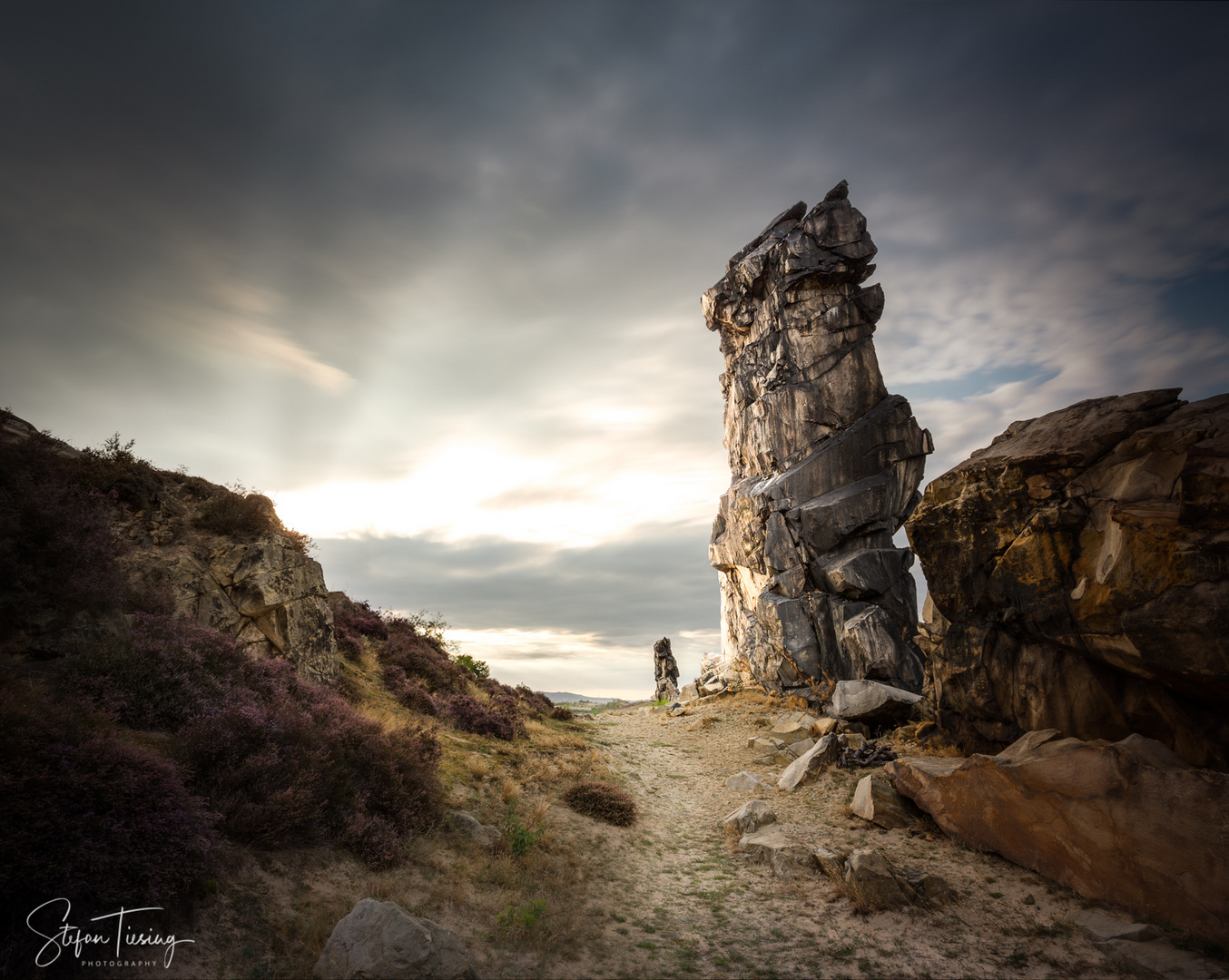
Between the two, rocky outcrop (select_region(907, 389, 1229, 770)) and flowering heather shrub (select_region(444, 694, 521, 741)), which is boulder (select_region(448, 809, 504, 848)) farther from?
rocky outcrop (select_region(907, 389, 1229, 770))

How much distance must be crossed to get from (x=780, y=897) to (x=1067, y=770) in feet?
20.0

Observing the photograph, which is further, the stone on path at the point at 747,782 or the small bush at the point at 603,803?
the stone on path at the point at 747,782

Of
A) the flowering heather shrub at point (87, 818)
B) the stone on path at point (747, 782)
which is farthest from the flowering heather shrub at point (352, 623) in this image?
the stone on path at point (747, 782)

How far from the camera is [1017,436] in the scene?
47.4ft

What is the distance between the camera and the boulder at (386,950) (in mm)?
6145

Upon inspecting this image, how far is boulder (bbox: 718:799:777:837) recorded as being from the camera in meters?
13.9

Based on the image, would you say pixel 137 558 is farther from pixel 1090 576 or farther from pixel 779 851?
pixel 1090 576

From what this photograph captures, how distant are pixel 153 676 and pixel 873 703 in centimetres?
2224

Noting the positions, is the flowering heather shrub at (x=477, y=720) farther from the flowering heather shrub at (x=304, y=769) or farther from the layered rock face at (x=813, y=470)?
the layered rock face at (x=813, y=470)

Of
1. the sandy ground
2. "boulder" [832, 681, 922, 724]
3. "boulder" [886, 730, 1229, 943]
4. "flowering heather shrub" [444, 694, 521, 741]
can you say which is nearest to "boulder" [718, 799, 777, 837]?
the sandy ground

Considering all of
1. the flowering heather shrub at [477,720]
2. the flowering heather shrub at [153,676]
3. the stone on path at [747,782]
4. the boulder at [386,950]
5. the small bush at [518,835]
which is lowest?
the stone on path at [747,782]

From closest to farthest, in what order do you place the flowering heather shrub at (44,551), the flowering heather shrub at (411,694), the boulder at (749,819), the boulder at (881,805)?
the flowering heather shrub at (44,551), the boulder at (881,805), the boulder at (749,819), the flowering heather shrub at (411,694)

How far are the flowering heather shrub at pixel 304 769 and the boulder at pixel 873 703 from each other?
16.5 meters

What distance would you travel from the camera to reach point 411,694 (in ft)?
60.4
